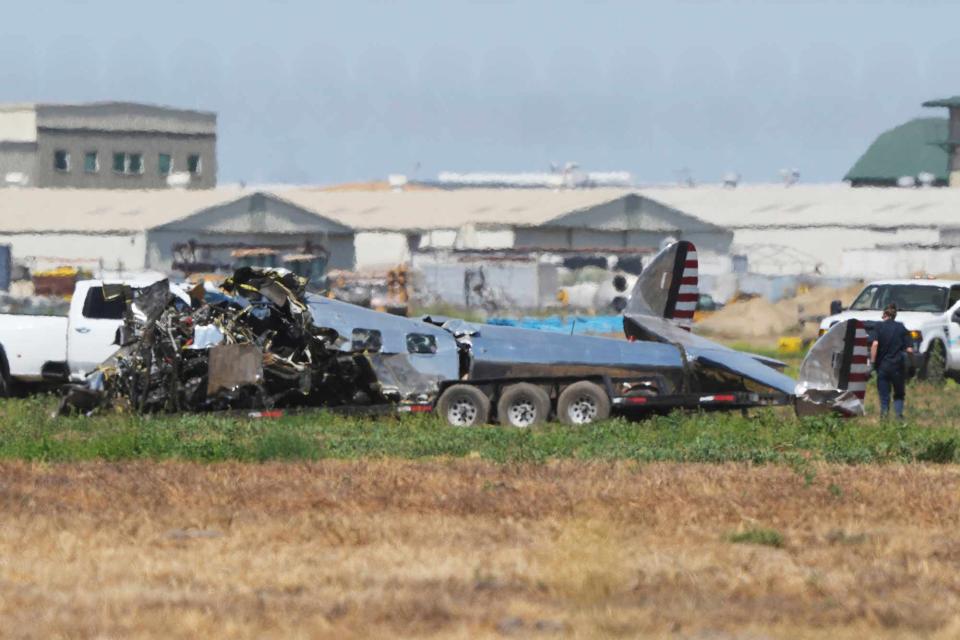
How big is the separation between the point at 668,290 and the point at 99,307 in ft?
27.4

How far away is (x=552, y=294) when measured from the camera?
77.9 meters

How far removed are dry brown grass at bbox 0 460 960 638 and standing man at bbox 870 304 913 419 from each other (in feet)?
26.1

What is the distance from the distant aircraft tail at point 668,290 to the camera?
2714 cm

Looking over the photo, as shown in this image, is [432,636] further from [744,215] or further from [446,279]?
[744,215]

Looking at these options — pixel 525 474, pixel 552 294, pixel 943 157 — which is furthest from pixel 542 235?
pixel 525 474

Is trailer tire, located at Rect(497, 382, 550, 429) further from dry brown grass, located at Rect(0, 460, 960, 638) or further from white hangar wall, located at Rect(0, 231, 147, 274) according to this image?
white hangar wall, located at Rect(0, 231, 147, 274)

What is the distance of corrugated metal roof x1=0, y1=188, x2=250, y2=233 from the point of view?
88.8 m

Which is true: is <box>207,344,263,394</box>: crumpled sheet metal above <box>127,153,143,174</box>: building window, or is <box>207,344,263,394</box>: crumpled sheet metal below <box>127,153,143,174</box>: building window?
below

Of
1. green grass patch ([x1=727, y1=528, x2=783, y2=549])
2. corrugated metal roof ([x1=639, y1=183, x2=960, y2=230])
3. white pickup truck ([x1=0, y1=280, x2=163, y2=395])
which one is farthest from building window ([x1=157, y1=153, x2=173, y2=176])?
green grass patch ([x1=727, y1=528, x2=783, y2=549])

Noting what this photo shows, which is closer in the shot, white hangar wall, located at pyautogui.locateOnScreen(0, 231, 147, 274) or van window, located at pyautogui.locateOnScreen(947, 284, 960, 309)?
van window, located at pyautogui.locateOnScreen(947, 284, 960, 309)

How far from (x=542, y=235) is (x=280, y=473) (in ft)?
246

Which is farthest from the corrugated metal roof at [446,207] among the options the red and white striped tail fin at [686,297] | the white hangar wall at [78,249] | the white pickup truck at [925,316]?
the red and white striped tail fin at [686,297]

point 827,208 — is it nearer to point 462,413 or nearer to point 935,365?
point 935,365

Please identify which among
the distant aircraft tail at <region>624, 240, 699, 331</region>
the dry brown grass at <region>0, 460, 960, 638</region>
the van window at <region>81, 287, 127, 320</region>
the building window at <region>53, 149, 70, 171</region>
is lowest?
the dry brown grass at <region>0, 460, 960, 638</region>
